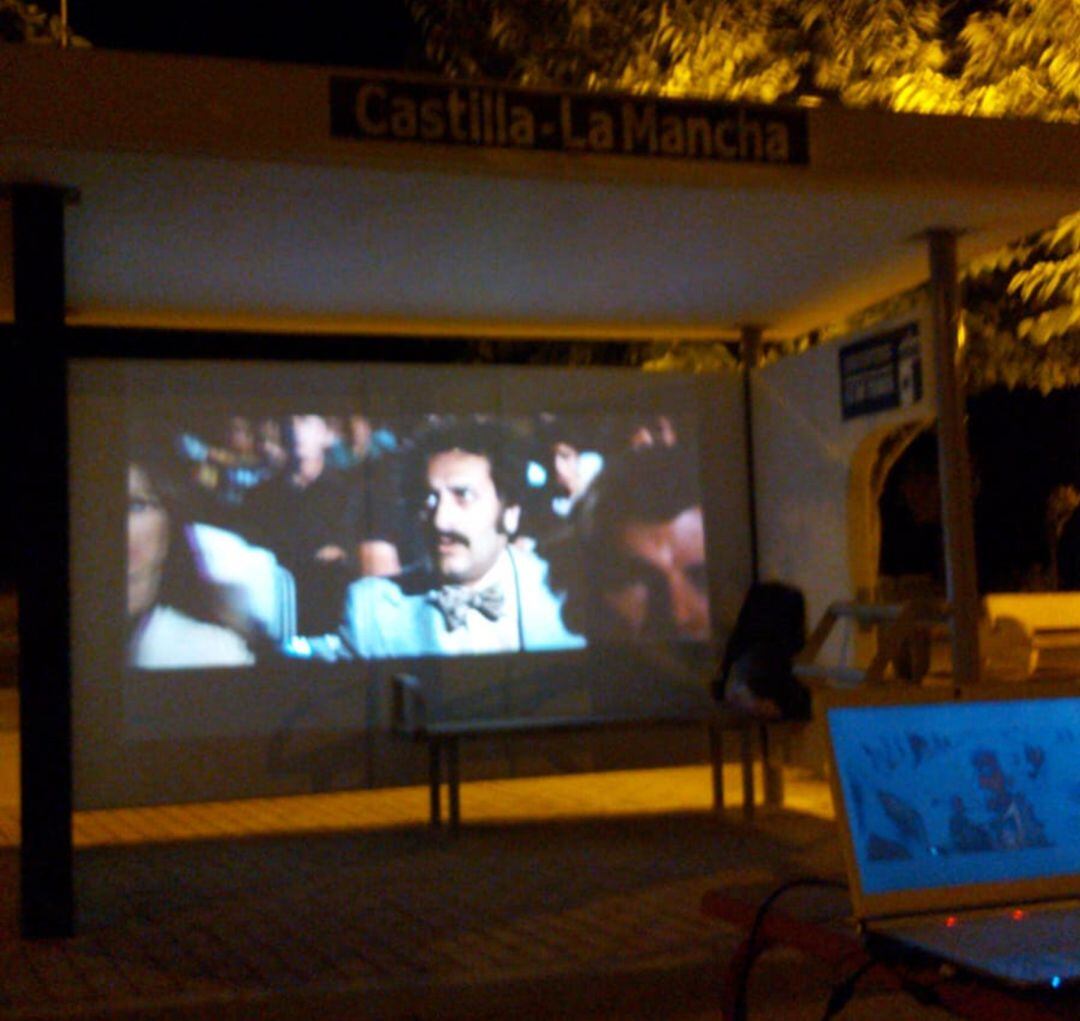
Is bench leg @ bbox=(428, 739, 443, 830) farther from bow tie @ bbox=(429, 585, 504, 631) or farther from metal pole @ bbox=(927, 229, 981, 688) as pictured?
metal pole @ bbox=(927, 229, 981, 688)

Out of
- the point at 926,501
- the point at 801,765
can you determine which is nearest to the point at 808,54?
the point at 801,765

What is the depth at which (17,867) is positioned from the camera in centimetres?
940

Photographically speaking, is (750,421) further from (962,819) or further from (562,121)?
(962,819)


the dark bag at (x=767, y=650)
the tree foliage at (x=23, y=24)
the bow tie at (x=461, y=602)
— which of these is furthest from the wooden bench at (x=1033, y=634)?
the tree foliage at (x=23, y=24)

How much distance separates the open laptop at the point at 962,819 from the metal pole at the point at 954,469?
5.29m

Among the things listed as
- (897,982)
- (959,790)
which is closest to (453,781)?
(959,790)

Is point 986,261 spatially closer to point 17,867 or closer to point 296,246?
point 296,246

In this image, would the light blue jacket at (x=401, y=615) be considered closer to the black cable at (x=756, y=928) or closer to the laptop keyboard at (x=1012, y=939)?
the black cable at (x=756, y=928)

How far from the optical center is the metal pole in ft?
31.1

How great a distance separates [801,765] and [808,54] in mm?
5990

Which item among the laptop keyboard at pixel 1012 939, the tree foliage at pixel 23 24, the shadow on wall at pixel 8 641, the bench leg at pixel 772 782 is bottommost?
the bench leg at pixel 772 782

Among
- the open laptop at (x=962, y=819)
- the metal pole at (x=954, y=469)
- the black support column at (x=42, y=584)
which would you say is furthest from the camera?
the metal pole at (x=954, y=469)

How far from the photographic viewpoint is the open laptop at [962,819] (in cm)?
389

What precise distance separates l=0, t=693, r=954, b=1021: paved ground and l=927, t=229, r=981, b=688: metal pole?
4.79ft
